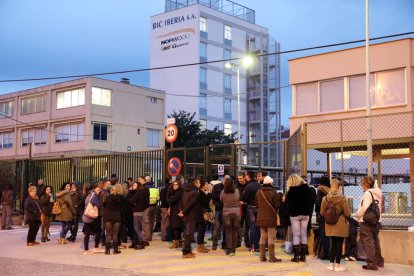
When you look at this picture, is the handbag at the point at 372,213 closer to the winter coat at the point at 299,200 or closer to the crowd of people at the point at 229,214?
the crowd of people at the point at 229,214

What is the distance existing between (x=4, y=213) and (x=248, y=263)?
41.0 feet

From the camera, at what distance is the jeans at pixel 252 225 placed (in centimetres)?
1312

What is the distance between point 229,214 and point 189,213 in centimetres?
93

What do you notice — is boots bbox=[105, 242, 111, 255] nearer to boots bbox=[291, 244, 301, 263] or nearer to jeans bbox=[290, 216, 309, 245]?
boots bbox=[291, 244, 301, 263]

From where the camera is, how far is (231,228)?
12594 mm

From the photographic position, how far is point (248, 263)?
38.0ft

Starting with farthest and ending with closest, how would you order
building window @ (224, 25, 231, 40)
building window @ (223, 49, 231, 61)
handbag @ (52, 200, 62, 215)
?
building window @ (224, 25, 231, 40) → building window @ (223, 49, 231, 61) → handbag @ (52, 200, 62, 215)

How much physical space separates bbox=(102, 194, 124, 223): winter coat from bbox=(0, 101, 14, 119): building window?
143 feet

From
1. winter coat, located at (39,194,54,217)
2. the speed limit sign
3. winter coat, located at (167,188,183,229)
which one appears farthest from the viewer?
the speed limit sign

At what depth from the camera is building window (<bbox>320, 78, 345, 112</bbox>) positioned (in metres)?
22.9

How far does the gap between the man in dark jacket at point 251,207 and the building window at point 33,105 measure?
39.7m

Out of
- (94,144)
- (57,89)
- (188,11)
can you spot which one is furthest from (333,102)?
(188,11)

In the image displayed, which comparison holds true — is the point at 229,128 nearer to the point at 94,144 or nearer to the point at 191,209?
the point at 94,144

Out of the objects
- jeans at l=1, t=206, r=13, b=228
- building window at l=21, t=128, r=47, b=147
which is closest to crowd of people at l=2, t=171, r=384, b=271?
jeans at l=1, t=206, r=13, b=228
